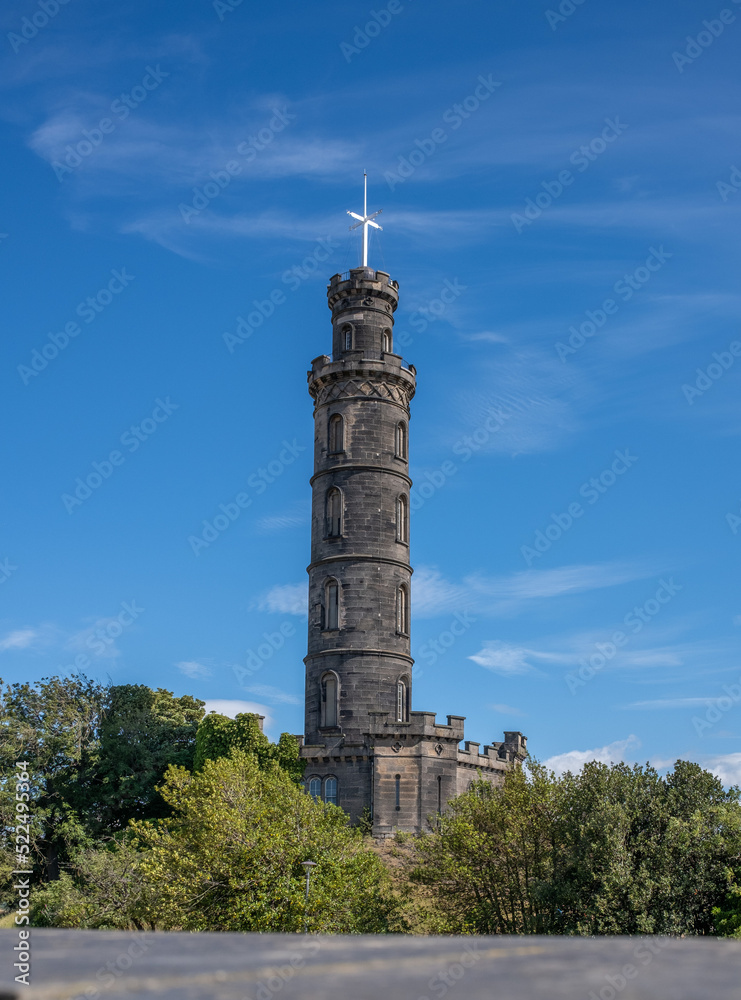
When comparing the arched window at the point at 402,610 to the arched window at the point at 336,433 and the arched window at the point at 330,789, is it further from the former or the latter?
the arched window at the point at 330,789

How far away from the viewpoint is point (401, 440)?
2151 inches

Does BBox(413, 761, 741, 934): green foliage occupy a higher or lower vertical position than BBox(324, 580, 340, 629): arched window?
lower

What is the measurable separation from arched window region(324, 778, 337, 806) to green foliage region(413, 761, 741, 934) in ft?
34.3

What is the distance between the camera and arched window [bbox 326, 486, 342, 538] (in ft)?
173

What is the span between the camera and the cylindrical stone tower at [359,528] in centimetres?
5091

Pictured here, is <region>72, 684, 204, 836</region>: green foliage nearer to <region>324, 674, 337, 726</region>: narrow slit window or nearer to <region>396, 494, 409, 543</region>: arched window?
<region>324, 674, 337, 726</region>: narrow slit window

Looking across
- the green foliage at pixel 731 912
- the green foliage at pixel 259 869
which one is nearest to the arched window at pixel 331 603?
the green foliage at pixel 259 869

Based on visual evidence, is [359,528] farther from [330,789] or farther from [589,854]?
[589,854]

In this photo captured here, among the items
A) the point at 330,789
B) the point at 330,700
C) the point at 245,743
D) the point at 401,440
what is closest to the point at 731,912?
the point at 330,789

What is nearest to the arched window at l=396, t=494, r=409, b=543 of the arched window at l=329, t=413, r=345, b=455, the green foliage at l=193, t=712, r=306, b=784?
the arched window at l=329, t=413, r=345, b=455

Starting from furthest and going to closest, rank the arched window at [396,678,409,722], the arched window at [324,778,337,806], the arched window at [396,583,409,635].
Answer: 1. the arched window at [396,583,409,635]
2. the arched window at [396,678,409,722]
3. the arched window at [324,778,337,806]

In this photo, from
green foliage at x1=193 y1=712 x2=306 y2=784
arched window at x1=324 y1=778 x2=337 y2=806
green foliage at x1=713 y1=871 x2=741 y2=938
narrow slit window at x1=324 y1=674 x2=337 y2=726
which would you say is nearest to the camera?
green foliage at x1=713 y1=871 x2=741 y2=938

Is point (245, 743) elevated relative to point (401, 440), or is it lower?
lower

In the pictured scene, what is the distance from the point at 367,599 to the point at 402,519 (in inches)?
178
